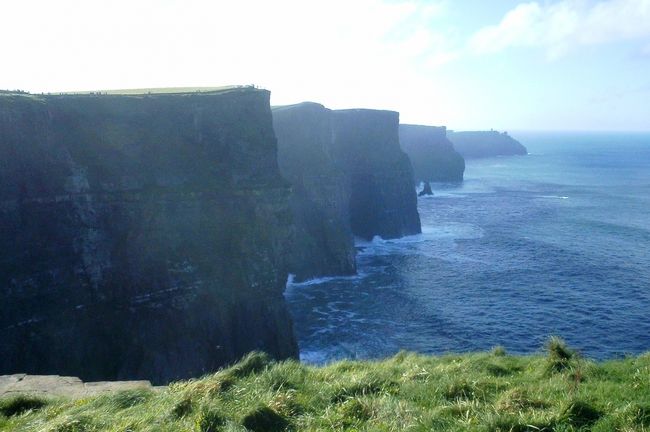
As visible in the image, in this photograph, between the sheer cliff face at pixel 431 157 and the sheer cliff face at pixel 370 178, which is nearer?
the sheer cliff face at pixel 370 178

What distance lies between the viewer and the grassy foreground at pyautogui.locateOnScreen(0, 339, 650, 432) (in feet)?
28.6

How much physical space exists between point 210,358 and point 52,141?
1866 centimetres

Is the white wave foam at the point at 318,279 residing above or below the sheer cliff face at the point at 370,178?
below

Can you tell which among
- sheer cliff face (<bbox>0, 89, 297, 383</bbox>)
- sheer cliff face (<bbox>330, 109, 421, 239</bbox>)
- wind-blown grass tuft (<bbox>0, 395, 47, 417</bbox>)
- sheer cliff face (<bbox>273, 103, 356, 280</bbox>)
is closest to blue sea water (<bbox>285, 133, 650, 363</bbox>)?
sheer cliff face (<bbox>273, 103, 356, 280</bbox>)

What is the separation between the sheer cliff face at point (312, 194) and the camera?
68.4 m

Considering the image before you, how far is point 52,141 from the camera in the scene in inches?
1435

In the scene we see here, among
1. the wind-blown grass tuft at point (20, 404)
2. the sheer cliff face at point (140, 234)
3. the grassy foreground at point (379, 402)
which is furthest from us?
the sheer cliff face at point (140, 234)

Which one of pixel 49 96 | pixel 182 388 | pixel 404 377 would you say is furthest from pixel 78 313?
pixel 404 377

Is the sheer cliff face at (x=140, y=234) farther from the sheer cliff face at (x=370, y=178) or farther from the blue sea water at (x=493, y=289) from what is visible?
the sheer cliff face at (x=370, y=178)

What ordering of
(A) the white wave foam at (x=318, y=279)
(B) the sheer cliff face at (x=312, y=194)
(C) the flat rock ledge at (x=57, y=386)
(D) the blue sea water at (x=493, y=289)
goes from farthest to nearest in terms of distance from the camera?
(B) the sheer cliff face at (x=312, y=194) → (A) the white wave foam at (x=318, y=279) → (D) the blue sea water at (x=493, y=289) → (C) the flat rock ledge at (x=57, y=386)

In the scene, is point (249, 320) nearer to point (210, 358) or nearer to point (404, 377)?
point (210, 358)

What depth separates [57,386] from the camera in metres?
13.2

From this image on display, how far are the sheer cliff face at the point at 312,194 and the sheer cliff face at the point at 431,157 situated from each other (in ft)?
291

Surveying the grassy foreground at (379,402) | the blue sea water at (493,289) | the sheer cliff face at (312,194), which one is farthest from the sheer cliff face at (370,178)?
the grassy foreground at (379,402)
